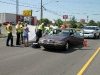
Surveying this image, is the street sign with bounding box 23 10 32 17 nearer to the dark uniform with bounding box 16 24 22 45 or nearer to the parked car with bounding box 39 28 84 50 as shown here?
the dark uniform with bounding box 16 24 22 45

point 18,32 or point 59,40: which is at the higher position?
point 18,32

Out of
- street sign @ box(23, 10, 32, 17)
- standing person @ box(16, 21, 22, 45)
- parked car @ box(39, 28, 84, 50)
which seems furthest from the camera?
street sign @ box(23, 10, 32, 17)

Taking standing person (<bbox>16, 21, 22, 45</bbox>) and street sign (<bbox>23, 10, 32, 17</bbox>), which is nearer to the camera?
standing person (<bbox>16, 21, 22, 45</bbox>)

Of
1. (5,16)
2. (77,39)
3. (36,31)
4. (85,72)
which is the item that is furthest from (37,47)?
(5,16)

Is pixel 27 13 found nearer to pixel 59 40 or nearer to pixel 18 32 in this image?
pixel 18 32

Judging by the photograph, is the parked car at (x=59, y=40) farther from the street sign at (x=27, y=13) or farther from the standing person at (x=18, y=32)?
the street sign at (x=27, y=13)

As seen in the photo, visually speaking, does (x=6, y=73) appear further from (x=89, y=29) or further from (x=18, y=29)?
(x=89, y=29)

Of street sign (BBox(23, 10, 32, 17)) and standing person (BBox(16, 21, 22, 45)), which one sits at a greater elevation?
street sign (BBox(23, 10, 32, 17))

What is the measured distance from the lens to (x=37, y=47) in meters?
12.8

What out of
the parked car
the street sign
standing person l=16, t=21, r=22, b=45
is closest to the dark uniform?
standing person l=16, t=21, r=22, b=45

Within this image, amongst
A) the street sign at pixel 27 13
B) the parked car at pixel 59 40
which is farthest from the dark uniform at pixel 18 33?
the street sign at pixel 27 13

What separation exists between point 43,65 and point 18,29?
22.7 feet

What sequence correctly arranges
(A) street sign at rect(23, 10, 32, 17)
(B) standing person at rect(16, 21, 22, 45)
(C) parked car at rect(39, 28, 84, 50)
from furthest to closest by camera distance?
(A) street sign at rect(23, 10, 32, 17) → (B) standing person at rect(16, 21, 22, 45) → (C) parked car at rect(39, 28, 84, 50)

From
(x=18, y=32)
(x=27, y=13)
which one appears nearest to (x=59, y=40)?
(x=18, y=32)
